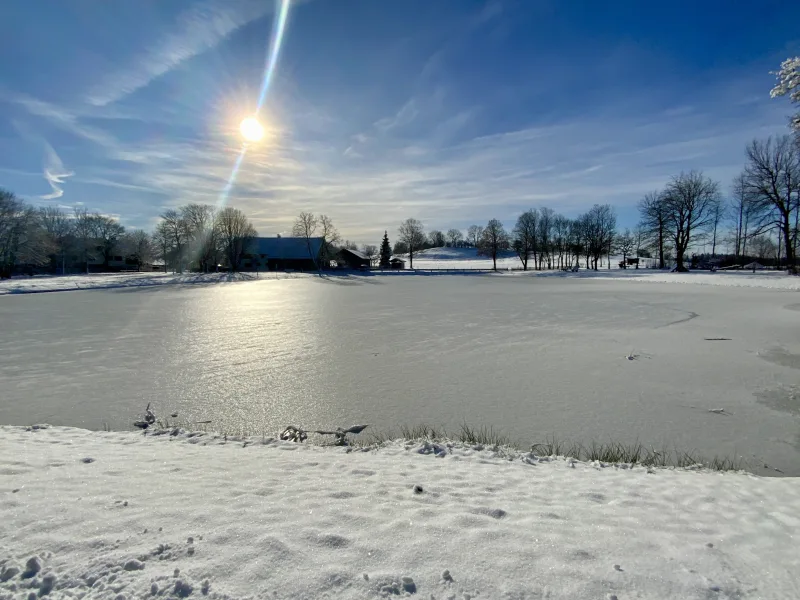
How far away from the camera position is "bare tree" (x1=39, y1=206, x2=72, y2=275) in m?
62.4

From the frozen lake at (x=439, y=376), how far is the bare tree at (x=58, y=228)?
61.6 meters

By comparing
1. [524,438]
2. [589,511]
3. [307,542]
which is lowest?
[524,438]

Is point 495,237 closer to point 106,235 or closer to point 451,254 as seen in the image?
point 451,254

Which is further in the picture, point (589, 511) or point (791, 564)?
point (589, 511)

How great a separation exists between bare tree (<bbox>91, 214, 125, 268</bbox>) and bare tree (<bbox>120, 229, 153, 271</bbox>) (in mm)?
1485

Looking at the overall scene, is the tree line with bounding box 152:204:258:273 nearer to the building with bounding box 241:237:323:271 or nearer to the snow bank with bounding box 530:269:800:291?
the building with bounding box 241:237:323:271

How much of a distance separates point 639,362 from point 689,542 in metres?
7.51

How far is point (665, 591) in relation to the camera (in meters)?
2.36

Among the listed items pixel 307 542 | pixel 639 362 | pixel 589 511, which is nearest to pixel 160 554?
pixel 307 542

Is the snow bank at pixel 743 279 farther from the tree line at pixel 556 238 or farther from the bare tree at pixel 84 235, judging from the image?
the bare tree at pixel 84 235

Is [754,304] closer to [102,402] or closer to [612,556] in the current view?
[612,556]

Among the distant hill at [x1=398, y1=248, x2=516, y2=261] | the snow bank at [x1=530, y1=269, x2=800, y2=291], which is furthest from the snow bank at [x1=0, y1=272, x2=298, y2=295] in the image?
the distant hill at [x1=398, y1=248, x2=516, y2=261]

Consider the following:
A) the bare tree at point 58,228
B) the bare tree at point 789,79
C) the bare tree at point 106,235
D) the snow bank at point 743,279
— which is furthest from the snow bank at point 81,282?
the snow bank at point 743,279

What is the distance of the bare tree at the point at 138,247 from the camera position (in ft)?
261
